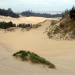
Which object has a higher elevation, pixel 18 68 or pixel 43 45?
pixel 18 68

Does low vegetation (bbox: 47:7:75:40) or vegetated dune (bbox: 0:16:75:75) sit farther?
low vegetation (bbox: 47:7:75:40)

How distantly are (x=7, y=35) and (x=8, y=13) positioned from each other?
148 feet

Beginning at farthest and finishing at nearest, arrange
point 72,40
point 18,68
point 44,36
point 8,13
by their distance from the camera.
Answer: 1. point 8,13
2. point 44,36
3. point 72,40
4. point 18,68

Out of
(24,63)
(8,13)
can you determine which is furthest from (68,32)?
(8,13)

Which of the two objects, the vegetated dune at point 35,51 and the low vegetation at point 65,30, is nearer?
the vegetated dune at point 35,51

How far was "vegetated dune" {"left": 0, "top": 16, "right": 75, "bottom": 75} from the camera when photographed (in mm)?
8430

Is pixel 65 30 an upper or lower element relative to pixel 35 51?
upper

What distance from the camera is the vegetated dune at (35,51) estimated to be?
8.43 metres

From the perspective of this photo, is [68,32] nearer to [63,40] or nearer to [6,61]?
[63,40]

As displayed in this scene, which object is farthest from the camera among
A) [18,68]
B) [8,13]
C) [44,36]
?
[8,13]

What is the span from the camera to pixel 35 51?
18453 mm

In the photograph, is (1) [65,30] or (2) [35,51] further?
(1) [65,30]

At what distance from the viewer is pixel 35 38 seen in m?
22.8

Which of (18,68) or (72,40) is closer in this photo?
(18,68)
